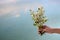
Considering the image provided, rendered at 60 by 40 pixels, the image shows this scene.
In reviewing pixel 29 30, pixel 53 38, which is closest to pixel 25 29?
pixel 29 30

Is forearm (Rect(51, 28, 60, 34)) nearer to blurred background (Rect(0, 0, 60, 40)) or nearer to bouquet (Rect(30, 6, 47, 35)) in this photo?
blurred background (Rect(0, 0, 60, 40))

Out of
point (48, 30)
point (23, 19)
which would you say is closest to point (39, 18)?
point (48, 30)

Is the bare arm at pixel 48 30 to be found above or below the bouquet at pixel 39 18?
below

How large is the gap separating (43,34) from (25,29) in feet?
1.25

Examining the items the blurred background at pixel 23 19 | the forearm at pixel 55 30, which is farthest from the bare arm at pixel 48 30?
the blurred background at pixel 23 19

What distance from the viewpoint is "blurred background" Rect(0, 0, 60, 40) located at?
3422mm

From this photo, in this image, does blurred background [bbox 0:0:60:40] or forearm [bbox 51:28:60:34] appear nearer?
forearm [bbox 51:28:60:34]

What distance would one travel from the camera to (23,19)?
355 centimetres

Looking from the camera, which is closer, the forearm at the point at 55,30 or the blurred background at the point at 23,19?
the forearm at the point at 55,30

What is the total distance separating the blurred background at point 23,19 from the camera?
11.2ft

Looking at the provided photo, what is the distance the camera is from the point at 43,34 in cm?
337

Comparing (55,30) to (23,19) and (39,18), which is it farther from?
(23,19)

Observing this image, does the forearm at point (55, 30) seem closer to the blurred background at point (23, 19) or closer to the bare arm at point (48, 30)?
the bare arm at point (48, 30)

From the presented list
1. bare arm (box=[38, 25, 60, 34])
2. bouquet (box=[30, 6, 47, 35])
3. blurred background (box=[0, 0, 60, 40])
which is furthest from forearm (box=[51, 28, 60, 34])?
bouquet (box=[30, 6, 47, 35])
